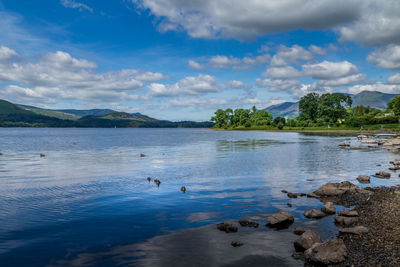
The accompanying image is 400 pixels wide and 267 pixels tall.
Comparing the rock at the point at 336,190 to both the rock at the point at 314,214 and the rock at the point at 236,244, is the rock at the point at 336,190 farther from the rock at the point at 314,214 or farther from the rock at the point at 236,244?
the rock at the point at 236,244

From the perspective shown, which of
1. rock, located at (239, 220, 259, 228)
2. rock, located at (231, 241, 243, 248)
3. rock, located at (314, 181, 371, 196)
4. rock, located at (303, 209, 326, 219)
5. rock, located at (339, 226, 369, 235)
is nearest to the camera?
rock, located at (231, 241, 243, 248)

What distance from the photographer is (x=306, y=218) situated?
1930 cm

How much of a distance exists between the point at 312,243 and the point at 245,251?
3542 mm

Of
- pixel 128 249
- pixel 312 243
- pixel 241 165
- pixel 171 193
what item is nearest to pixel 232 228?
pixel 312 243

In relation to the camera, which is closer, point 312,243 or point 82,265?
point 82,265

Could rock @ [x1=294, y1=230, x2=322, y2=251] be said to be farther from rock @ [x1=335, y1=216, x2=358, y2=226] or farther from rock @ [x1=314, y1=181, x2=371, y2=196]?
rock @ [x1=314, y1=181, x2=371, y2=196]

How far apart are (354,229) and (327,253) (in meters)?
4.56

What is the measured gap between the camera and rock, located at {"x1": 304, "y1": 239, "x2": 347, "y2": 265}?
12.5 meters

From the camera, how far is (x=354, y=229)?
16094 mm

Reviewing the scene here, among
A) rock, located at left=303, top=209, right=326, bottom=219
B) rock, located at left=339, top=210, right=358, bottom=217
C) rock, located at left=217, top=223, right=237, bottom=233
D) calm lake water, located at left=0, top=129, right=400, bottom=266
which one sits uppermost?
rock, located at left=339, top=210, right=358, bottom=217

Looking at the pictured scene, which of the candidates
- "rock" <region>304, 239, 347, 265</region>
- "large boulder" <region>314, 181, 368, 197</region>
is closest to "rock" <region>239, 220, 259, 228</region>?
"rock" <region>304, 239, 347, 265</region>

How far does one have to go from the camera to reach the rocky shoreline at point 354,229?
12719 millimetres

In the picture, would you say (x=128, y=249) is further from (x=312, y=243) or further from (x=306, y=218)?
(x=306, y=218)

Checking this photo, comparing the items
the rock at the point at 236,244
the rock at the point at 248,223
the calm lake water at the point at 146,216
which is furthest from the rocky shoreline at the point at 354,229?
the rock at the point at 236,244
